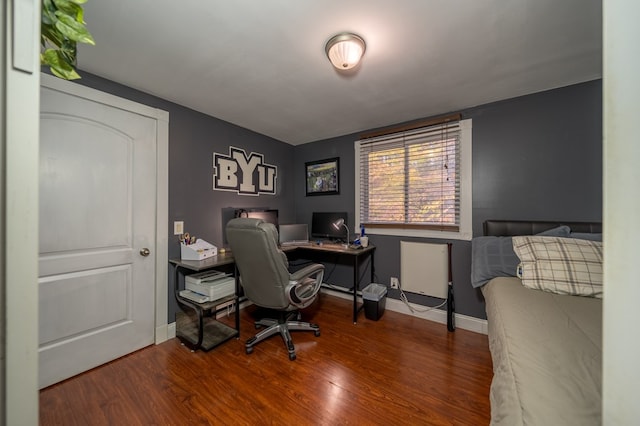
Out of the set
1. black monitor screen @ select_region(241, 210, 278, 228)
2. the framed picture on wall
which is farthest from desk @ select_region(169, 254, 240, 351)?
the framed picture on wall

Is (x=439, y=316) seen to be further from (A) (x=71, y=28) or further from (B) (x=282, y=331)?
(A) (x=71, y=28)

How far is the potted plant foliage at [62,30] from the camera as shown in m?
0.59

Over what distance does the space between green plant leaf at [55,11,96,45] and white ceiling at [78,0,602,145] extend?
Answer: 807 mm

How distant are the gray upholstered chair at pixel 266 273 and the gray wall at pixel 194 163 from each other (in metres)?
0.78

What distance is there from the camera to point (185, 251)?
2.19 meters

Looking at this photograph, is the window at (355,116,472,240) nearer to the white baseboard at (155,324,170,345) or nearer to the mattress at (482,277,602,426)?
the mattress at (482,277,602,426)

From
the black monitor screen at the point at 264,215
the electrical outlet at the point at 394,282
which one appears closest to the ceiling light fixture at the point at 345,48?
the black monitor screen at the point at 264,215

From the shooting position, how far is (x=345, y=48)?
55.6 inches

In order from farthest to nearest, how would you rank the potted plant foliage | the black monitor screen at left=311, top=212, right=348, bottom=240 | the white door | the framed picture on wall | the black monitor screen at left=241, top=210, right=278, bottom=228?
the framed picture on wall → the black monitor screen at left=311, top=212, right=348, bottom=240 → the black monitor screen at left=241, top=210, right=278, bottom=228 → the white door → the potted plant foliage

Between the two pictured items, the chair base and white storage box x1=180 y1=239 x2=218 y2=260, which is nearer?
the chair base

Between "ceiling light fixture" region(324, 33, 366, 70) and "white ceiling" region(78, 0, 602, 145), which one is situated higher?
"white ceiling" region(78, 0, 602, 145)

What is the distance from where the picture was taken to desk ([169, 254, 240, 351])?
77.8 inches
